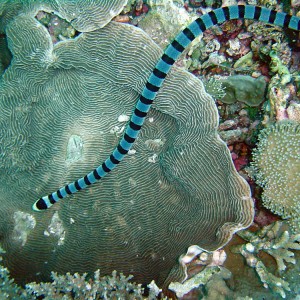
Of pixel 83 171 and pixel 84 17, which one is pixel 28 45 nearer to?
pixel 84 17

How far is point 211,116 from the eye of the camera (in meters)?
3.56

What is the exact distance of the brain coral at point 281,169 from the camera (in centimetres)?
354

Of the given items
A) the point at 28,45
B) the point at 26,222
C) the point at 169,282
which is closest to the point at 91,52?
the point at 28,45

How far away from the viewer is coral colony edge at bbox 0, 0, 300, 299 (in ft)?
12.1

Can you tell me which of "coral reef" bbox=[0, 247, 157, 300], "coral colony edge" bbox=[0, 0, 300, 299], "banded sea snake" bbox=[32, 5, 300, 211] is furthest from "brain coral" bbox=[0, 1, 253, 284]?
"coral reef" bbox=[0, 247, 157, 300]

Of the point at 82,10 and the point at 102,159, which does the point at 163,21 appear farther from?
the point at 102,159

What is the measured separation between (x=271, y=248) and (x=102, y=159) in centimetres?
269

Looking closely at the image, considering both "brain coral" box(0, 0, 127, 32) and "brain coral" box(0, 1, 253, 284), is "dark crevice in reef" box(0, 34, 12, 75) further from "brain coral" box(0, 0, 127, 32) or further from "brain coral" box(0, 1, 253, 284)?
"brain coral" box(0, 0, 127, 32)

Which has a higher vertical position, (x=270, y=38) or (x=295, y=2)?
(x=295, y=2)

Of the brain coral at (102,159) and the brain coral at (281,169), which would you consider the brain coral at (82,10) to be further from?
the brain coral at (281,169)

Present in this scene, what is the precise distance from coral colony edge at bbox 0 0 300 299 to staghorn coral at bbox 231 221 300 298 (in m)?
0.02

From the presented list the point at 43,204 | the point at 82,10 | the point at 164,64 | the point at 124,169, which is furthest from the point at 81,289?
the point at 82,10

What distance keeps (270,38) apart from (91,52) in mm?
2625

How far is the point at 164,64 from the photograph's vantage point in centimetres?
369
